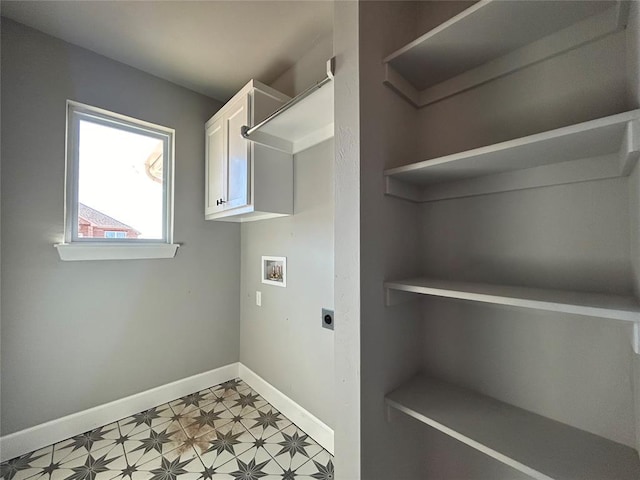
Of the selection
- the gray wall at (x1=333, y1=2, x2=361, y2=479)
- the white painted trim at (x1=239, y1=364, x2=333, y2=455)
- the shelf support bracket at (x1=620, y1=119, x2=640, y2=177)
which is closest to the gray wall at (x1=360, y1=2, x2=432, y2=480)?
the gray wall at (x1=333, y1=2, x2=361, y2=479)

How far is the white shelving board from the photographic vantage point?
1.33m

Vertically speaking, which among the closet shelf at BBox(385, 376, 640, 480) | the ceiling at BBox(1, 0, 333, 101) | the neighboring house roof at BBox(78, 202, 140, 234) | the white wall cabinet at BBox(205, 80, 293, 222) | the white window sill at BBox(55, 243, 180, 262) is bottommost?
the closet shelf at BBox(385, 376, 640, 480)

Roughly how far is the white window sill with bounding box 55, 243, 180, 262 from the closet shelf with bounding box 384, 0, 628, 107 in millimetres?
2012

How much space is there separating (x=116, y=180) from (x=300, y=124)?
1.51 metres

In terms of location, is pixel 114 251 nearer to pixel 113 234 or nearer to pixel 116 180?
pixel 113 234

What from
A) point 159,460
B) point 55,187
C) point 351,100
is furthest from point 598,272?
point 55,187

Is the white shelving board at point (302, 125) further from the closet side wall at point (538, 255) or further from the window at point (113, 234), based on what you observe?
the window at point (113, 234)

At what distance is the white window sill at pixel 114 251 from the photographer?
1703 millimetres

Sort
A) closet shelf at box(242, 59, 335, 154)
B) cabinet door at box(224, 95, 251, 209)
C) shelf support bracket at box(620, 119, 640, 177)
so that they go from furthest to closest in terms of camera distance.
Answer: cabinet door at box(224, 95, 251, 209) < closet shelf at box(242, 59, 335, 154) < shelf support bracket at box(620, 119, 640, 177)

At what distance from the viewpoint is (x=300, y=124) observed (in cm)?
162

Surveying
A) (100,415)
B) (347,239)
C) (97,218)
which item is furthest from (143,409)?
(347,239)

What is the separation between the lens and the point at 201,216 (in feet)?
7.66

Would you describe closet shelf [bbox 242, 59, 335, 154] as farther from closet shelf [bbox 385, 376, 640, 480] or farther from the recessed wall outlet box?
closet shelf [bbox 385, 376, 640, 480]

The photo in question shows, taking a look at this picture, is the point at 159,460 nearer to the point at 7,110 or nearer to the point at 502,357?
the point at 502,357
